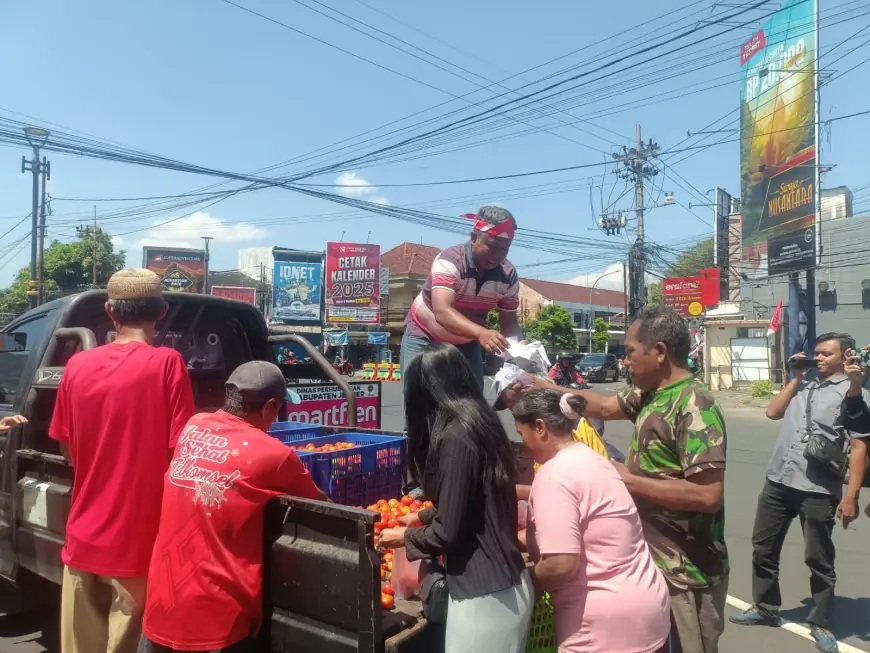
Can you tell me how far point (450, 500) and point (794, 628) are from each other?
3643mm

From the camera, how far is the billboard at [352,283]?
130 feet

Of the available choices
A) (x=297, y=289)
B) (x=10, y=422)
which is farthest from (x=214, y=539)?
(x=297, y=289)

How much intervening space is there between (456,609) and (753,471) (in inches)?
358

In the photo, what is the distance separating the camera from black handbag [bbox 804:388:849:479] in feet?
14.2

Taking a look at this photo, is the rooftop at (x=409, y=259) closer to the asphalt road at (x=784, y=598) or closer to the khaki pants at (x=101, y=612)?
the asphalt road at (x=784, y=598)

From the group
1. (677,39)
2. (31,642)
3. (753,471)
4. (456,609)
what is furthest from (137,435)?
(677,39)

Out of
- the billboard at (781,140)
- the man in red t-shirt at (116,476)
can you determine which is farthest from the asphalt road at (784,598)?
the billboard at (781,140)

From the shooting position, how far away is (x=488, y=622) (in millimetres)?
2092

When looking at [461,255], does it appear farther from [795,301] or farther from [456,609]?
[795,301]

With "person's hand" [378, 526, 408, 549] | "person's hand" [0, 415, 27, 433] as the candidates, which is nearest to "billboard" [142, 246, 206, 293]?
"person's hand" [0, 415, 27, 433]

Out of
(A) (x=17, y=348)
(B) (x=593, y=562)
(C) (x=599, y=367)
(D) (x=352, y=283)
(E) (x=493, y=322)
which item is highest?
(D) (x=352, y=283)

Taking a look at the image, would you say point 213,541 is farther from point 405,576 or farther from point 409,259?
point 409,259

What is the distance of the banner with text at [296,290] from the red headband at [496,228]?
36368 millimetres

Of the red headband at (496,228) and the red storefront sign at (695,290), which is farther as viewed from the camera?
the red storefront sign at (695,290)
